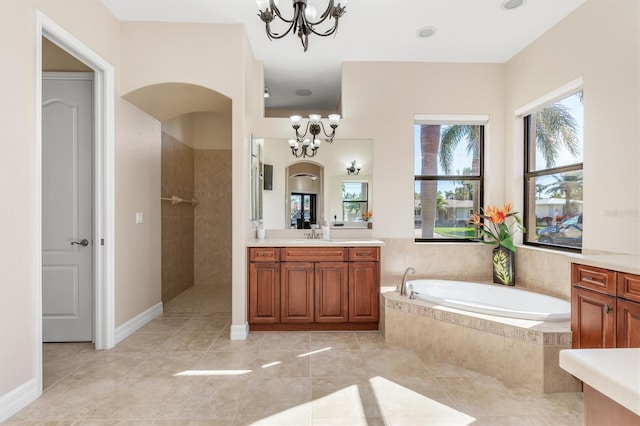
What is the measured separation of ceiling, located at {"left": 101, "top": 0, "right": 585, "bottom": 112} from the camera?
285 cm

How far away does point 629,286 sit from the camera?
182 centimetres

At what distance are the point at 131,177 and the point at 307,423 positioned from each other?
8.93ft

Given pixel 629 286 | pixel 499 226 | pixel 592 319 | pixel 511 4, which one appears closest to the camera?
pixel 629 286

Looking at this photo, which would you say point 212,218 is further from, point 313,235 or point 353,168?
point 353,168

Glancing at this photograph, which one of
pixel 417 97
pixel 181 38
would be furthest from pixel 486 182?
pixel 181 38

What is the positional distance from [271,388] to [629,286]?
2215 millimetres

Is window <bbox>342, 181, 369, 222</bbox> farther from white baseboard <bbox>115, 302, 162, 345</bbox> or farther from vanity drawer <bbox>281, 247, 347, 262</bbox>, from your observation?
white baseboard <bbox>115, 302, 162, 345</bbox>

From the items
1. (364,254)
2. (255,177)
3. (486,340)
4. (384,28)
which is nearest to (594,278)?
(486,340)

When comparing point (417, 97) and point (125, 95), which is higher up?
point (417, 97)

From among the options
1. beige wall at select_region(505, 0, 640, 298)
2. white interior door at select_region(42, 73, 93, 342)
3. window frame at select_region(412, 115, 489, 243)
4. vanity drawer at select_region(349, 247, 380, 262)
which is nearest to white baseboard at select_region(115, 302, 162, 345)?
white interior door at select_region(42, 73, 93, 342)

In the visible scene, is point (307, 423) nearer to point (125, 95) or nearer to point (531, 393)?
point (531, 393)

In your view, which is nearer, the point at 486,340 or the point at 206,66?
the point at 486,340

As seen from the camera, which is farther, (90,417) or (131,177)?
(131,177)

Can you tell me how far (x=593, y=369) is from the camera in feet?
2.02
